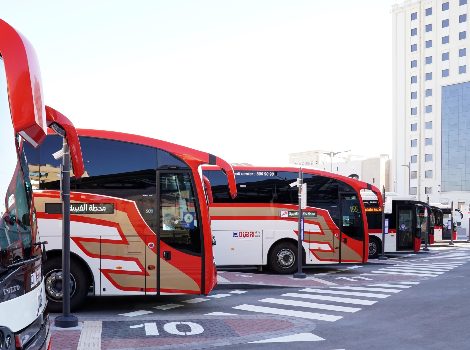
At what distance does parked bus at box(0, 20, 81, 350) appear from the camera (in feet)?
12.4

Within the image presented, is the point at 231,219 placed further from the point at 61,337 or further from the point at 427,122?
the point at 427,122

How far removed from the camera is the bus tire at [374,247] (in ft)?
86.4

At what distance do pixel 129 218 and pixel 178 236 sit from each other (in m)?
0.97

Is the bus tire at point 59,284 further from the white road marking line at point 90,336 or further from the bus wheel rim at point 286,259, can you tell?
the bus wheel rim at point 286,259

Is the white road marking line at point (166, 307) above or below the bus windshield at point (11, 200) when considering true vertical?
below

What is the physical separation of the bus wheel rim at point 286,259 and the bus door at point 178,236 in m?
7.52

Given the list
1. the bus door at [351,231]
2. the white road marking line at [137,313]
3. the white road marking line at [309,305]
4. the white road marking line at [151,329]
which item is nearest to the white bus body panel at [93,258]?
the white road marking line at [137,313]

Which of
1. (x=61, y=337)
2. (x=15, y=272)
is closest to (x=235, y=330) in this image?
(x=61, y=337)

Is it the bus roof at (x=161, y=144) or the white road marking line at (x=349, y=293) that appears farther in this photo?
the white road marking line at (x=349, y=293)

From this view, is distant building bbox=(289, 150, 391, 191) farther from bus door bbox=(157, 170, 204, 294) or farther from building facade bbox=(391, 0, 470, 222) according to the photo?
bus door bbox=(157, 170, 204, 294)

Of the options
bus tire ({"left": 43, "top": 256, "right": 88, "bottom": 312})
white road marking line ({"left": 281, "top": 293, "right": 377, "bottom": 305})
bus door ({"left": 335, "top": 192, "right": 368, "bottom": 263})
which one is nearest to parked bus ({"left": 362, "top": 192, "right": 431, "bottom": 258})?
bus door ({"left": 335, "top": 192, "right": 368, "bottom": 263})

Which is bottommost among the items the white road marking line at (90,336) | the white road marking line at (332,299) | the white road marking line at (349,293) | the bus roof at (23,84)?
the white road marking line at (349,293)

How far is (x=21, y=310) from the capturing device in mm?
4027

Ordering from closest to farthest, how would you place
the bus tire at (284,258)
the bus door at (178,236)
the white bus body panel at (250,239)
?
the bus door at (178,236), the white bus body panel at (250,239), the bus tire at (284,258)
